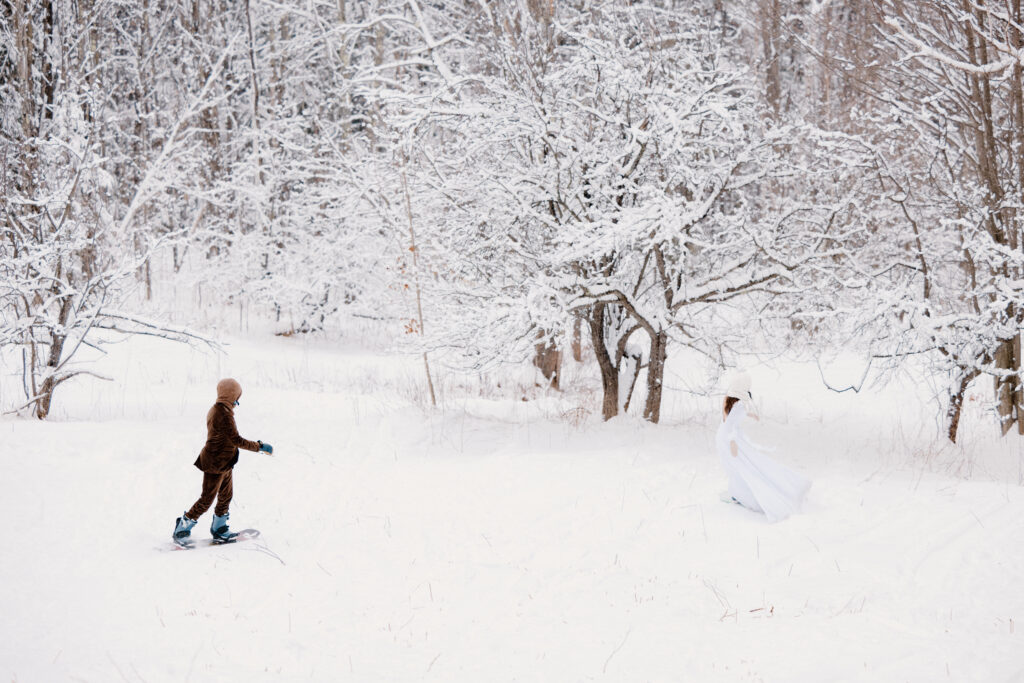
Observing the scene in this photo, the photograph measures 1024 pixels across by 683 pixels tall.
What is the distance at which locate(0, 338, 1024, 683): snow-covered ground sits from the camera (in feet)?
11.4

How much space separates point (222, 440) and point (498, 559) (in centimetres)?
212

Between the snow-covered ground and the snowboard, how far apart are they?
0.06 metres

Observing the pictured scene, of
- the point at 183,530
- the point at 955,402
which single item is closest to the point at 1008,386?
the point at 955,402

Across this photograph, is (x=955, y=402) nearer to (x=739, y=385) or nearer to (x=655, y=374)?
(x=655, y=374)

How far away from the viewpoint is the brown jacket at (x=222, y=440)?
487 centimetres

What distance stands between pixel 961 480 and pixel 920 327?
57.9 inches

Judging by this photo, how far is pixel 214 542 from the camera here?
193 inches

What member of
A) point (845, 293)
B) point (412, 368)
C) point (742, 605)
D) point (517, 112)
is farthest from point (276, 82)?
point (742, 605)

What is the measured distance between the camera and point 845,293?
311 inches

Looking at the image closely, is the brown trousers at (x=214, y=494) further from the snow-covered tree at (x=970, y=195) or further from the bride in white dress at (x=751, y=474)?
the snow-covered tree at (x=970, y=195)

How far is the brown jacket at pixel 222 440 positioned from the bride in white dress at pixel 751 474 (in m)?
3.46

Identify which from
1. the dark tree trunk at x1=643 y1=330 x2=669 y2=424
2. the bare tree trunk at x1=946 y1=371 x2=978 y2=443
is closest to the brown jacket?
the dark tree trunk at x1=643 y1=330 x2=669 y2=424

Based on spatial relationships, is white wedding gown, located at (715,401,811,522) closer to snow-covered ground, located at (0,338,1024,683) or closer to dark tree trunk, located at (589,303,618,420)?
snow-covered ground, located at (0,338,1024,683)

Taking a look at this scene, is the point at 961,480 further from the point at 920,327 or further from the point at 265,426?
the point at 265,426
